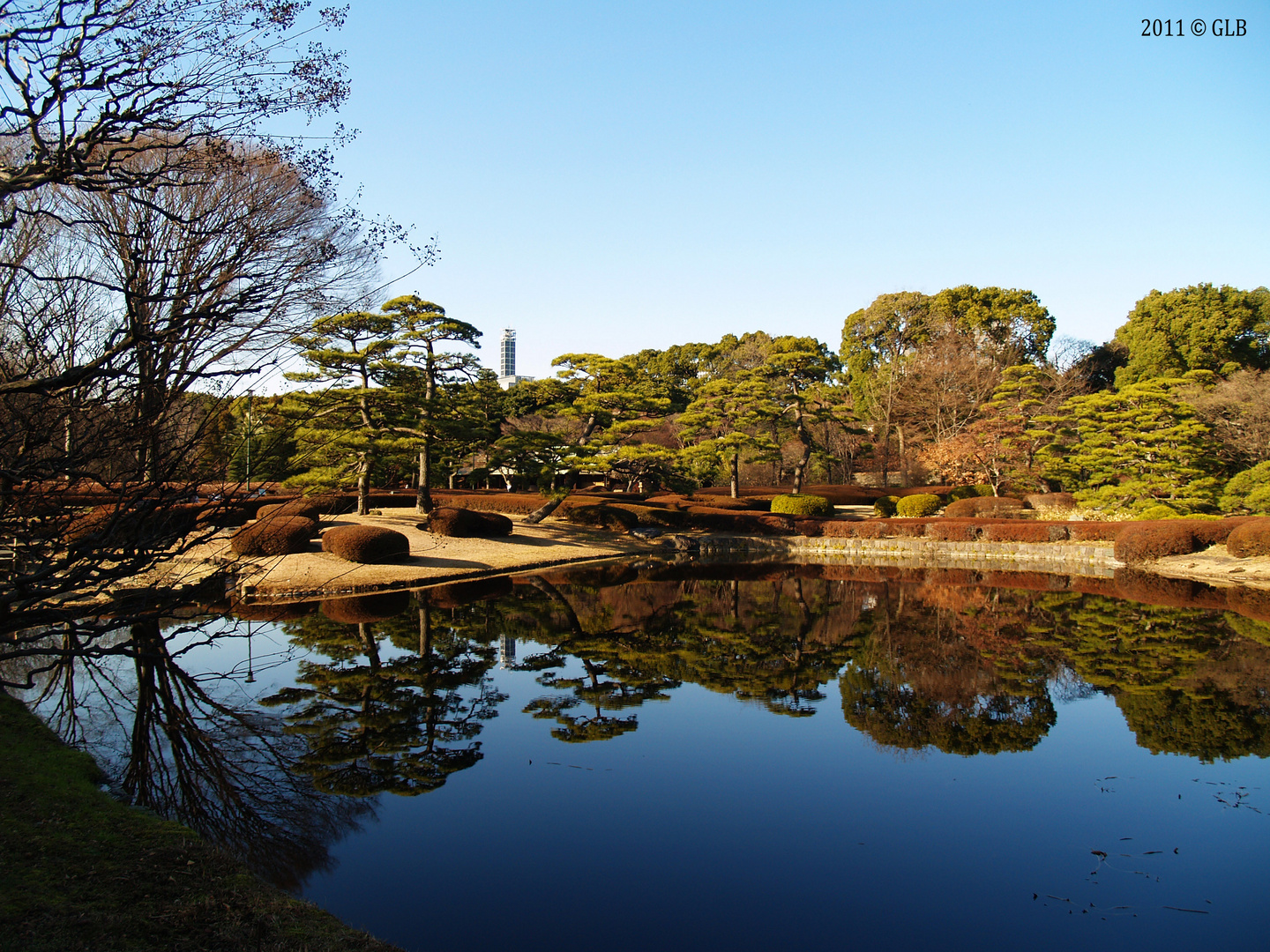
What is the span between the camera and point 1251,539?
17781 millimetres

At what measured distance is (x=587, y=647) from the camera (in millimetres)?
10875

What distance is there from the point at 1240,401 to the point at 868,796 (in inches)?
1041

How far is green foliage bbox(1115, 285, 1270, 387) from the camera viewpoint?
34.9 metres

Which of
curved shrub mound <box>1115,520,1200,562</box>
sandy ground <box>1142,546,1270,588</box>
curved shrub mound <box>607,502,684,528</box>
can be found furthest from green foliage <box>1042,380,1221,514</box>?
curved shrub mound <box>607,502,684,528</box>

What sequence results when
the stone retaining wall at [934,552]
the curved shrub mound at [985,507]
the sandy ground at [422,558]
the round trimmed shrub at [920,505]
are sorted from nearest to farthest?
the sandy ground at [422,558] < the stone retaining wall at [934,552] < the curved shrub mound at [985,507] < the round trimmed shrub at [920,505]

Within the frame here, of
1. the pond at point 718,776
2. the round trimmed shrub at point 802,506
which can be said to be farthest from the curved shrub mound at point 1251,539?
the round trimmed shrub at point 802,506

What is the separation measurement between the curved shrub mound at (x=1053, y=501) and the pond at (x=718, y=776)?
15.4m

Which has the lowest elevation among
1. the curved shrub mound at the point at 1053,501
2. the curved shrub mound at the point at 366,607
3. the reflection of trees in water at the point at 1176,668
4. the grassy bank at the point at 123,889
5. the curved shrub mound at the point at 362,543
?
the curved shrub mound at the point at 366,607

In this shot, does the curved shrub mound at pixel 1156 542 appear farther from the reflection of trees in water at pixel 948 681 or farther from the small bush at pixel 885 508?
the small bush at pixel 885 508

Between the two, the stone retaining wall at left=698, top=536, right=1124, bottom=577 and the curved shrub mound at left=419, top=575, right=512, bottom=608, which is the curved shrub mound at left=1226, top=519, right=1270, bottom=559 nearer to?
the stone retaining wall at left=698, top=536, right=1124, bottom=577

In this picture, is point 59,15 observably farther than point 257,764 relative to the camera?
No

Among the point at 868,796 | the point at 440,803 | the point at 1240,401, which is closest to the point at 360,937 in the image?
the point at 440,803

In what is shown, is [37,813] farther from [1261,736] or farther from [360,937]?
[1261,736]

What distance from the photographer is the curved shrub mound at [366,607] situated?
40.4 feet
